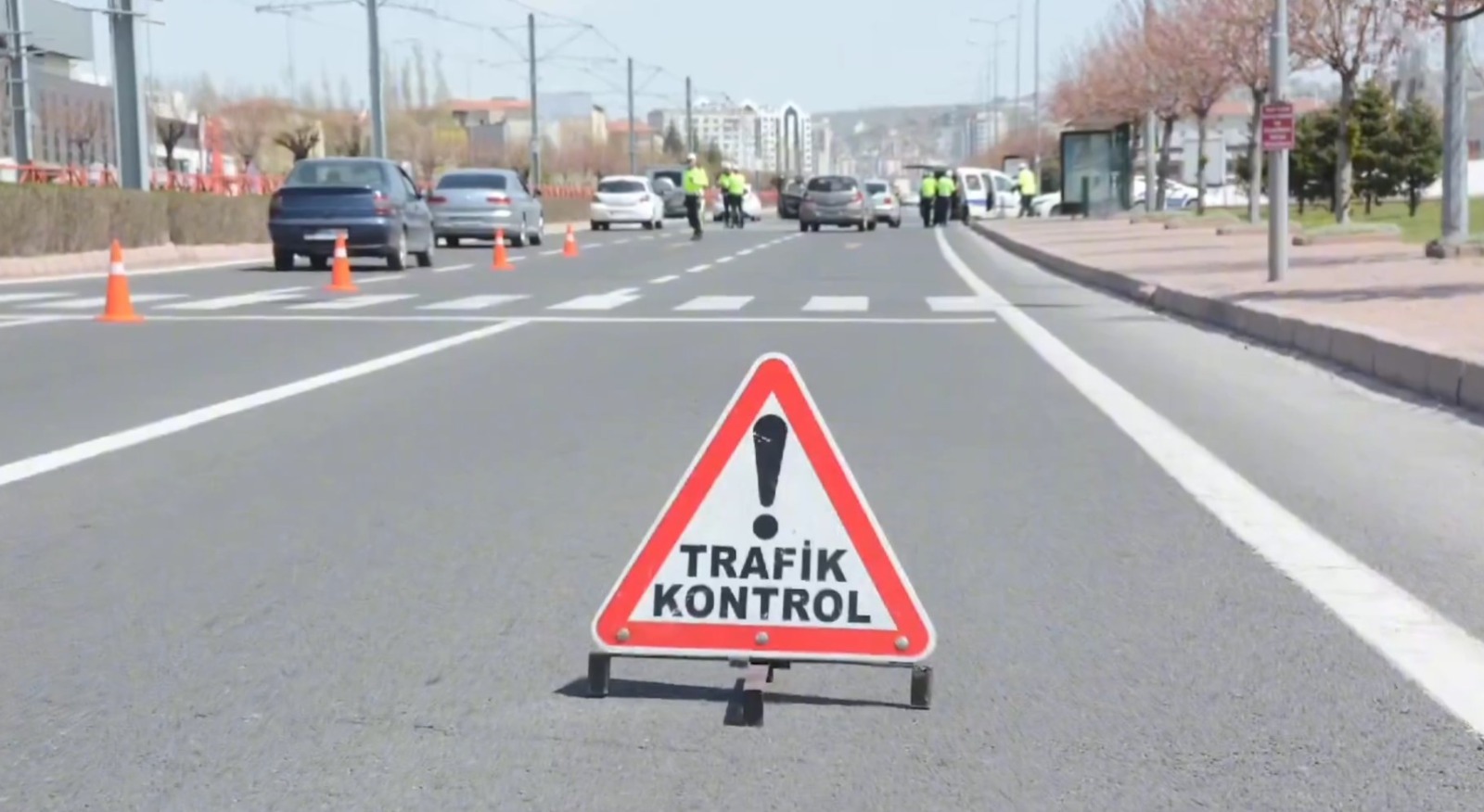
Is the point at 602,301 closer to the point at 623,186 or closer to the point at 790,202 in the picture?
the point at 623,186

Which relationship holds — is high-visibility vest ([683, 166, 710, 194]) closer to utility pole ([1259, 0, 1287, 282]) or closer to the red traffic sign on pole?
utility pole ([1259, 0, 1287, 282])

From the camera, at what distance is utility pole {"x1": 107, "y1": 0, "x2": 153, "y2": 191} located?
3666cm

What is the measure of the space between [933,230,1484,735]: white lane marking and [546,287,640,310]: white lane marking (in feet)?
32.7

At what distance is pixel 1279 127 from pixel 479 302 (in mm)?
8007

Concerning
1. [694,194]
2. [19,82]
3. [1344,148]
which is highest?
[19,82]

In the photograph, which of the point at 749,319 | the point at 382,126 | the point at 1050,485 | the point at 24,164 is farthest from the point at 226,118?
the point at 1050,485

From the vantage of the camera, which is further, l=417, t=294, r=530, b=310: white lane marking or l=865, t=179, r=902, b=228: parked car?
l=865, t=179, r=902, b=228: parked car

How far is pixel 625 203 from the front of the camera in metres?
56.3

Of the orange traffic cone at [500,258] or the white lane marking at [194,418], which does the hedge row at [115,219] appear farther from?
the white lane marking at [194,418]

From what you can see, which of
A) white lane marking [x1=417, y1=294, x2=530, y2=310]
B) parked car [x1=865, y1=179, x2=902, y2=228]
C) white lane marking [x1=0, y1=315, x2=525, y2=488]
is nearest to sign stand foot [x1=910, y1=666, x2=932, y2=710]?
white lane marking [x1=0, y1=315, x2=525, y2=488]

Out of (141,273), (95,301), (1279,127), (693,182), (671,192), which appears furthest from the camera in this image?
(671,192)

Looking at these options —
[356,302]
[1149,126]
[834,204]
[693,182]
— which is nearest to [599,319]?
[356,302]

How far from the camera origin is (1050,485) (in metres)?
8.12

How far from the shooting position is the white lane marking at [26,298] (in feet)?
69.3
